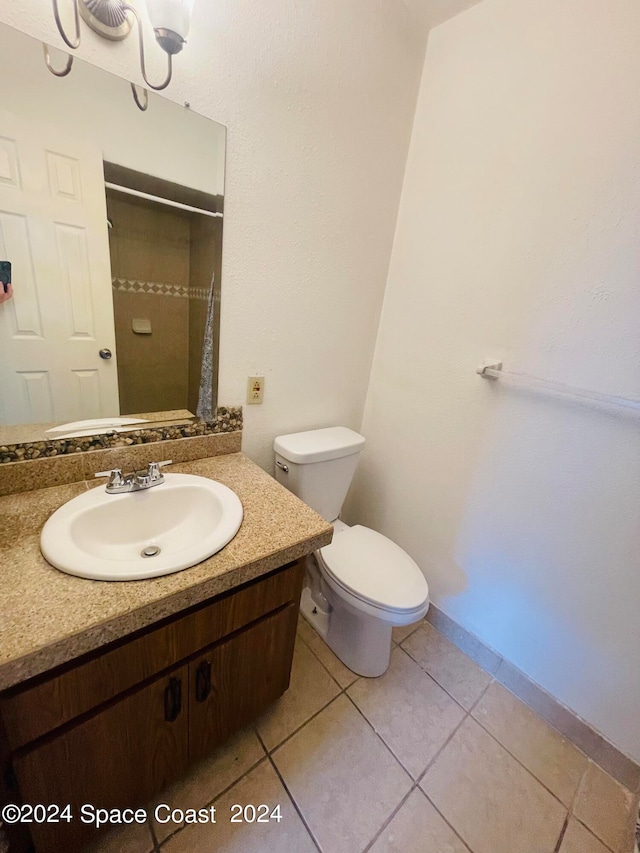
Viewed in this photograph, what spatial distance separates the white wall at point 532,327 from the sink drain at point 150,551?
1.07 meters

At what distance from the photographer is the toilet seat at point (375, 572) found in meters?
1.16

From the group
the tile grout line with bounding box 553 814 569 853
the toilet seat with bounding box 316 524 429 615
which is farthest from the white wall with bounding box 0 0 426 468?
the tile grout line with bounding box 553 814 569 853

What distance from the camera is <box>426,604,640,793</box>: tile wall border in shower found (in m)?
1.12

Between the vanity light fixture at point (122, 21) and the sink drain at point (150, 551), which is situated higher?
the vanity light fixture at point (122, 21)

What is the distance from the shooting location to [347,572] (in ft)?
4.10

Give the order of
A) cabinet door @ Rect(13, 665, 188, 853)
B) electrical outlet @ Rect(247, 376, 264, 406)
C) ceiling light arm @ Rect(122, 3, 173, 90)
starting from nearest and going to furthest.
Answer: cabinet door @ Rect(13, 665, 188, 853), ceiling light arm @ Rect(122, 3, 173, 90), electrical outlet @ Rect(247, 376, 264, 406)

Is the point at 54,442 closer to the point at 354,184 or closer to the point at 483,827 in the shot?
the point at 354,184

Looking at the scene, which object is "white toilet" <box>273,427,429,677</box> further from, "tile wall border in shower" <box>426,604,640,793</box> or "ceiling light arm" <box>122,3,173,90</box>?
"ceiling light arm" <box>122,3,173,90</box>

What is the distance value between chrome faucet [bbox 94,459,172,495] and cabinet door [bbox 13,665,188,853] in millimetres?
447

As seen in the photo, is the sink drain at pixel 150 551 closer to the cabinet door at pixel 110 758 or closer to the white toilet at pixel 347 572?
the cabinet door at pixel 110 758

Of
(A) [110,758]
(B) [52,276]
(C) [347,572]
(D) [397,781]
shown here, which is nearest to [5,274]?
(B) [52,276]

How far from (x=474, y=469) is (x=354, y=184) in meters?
1.16

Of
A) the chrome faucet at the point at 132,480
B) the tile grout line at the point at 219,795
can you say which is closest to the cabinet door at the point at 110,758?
the tile grout line at the point at 219,795

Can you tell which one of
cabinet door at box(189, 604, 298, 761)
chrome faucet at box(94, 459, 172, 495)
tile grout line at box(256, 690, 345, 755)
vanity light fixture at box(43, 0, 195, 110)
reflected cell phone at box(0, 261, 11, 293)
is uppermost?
vanity light fixture at box(43, 0, 195, 110)
